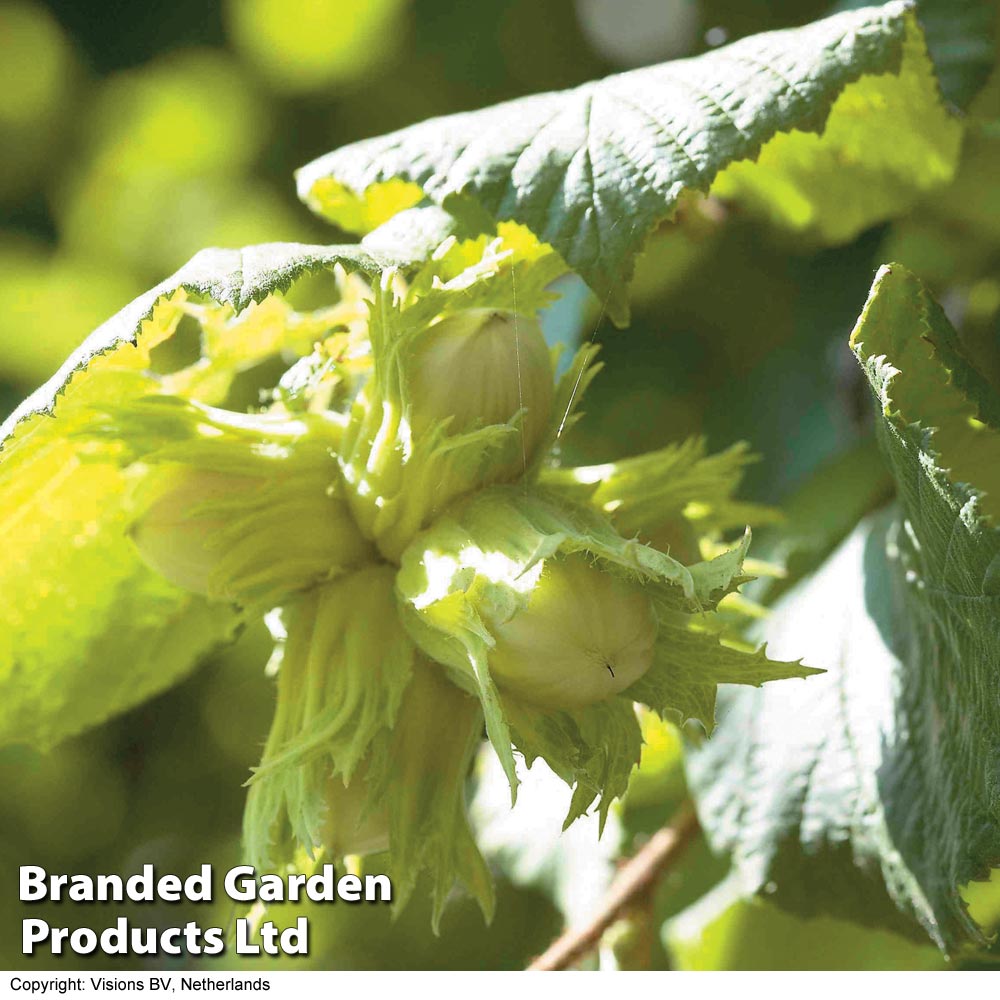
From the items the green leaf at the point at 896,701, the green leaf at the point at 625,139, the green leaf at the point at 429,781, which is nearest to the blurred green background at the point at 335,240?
the green leaf at the point at 896,701

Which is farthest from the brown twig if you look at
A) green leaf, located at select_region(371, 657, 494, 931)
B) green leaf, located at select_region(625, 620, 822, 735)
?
green leaf, located at select_region(625, 620, 822, 735)

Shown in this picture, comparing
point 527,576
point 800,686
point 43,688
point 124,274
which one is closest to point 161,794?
point 124,274

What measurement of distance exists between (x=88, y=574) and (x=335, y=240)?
0.75 meters

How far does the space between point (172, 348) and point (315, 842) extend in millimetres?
419

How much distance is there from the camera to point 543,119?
101 cm

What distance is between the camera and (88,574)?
1177 millimetres

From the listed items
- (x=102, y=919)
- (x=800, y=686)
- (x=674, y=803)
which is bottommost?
(x=102, y=919)

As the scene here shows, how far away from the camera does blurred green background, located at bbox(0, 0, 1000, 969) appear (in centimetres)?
157

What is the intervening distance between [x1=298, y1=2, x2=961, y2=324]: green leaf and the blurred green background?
0.52 meters

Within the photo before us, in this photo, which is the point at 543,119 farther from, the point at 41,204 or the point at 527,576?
the point at 41,204

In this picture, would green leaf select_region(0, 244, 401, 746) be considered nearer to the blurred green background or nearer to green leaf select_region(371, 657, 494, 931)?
green leaf select_region(371, 657, 494, 931)

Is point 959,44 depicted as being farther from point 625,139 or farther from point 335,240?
point 335,240

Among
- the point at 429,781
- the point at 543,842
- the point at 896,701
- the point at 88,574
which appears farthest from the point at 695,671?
the point at 543,842

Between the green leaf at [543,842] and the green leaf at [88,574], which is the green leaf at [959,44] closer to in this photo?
the green leaf at [88,574]
